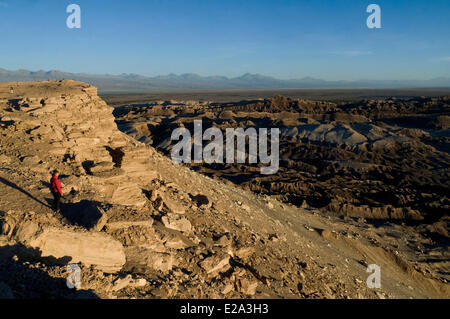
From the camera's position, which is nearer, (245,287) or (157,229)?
(245,287)

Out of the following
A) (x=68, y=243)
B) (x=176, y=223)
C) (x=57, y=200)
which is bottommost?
(x=176, y=223)

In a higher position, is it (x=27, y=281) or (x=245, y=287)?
(x=27, y=281)

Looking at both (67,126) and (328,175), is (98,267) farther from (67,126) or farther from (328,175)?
(328,175)

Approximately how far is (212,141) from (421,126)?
27.7m

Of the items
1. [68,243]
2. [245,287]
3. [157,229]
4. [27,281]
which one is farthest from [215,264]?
[27,281]

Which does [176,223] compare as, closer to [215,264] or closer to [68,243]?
[215,264]

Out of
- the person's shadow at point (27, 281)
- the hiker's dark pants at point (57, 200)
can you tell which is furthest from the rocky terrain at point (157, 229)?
the hiker's dark pants at point (57, 200)

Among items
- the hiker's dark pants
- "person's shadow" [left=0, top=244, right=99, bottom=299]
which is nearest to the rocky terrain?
"person's shadow" [left=0, top=244, right=99, bottom=299]

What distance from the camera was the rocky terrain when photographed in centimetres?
443

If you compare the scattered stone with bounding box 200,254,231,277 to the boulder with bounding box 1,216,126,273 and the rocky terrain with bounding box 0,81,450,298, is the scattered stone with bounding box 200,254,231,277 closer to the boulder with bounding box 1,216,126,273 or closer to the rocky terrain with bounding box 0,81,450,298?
the rocky terrain with bounding box 0,81,450,298

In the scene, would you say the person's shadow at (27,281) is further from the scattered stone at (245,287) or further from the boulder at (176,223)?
the boulder at (176,223)

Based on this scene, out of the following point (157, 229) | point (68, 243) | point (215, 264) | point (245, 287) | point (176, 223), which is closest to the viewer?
point (68, 243)

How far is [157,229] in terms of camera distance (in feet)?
20.1

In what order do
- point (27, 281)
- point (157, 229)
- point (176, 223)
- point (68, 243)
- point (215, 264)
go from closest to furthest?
point (27, 281), point (68, 243), point (215, 264), point (157, 229), point (176, 223)
